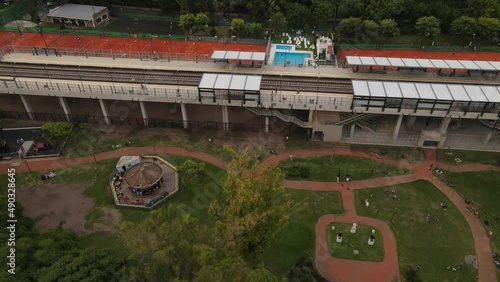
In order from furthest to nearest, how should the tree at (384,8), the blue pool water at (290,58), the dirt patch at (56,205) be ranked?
1. the tree at (384,8)
2. the blue pool water at (290,58)
3. the dirt patch at (56,205)

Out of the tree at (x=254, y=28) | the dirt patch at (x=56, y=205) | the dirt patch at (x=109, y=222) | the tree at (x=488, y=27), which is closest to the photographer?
the dirt patch at (x=109, y=222)

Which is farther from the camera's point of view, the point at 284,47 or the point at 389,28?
the point at 284,47

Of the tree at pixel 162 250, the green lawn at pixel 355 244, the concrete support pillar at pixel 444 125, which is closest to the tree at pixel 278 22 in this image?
the concrete support pillar at pixel 444 125

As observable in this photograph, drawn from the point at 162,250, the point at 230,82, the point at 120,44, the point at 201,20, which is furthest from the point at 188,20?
the point at 162,250

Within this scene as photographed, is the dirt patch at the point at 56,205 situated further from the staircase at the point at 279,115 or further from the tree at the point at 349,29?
the tree at the point at 349,29

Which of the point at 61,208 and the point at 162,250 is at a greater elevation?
the point at 162,250

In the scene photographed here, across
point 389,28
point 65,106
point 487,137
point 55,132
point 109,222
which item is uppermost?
point 389,28

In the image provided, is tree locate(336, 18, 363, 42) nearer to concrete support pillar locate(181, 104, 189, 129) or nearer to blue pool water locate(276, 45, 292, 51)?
blue pool water locate(276, 45, 292, 51)

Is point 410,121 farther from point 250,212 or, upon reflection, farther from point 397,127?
point 250,212
